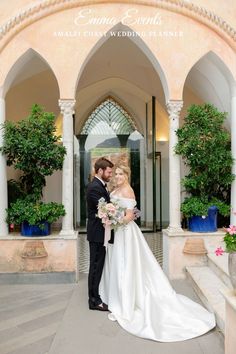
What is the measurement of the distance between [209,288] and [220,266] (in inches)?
17.8

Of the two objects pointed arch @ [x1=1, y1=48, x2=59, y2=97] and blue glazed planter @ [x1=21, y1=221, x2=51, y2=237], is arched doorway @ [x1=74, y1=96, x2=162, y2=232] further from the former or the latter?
blue glazed planter @ [x1=21, y1=221, x2=51, y2=237]

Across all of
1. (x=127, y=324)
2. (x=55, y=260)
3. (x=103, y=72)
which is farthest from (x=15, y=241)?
(x=103, y=72)

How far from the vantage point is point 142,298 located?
3.83 meters

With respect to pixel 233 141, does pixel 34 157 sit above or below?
below

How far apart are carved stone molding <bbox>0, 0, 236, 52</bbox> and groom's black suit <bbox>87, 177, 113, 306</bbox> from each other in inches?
119

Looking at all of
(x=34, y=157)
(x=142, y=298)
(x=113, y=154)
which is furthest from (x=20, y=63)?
(x=113, y=154)

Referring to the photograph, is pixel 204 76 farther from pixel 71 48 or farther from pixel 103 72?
pixel 103 72

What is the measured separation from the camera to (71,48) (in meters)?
5.30

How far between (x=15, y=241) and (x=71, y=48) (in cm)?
326

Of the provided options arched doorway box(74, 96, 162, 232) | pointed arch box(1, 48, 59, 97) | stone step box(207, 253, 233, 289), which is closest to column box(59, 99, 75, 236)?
pointed arch box(1, 48, 59, 97)

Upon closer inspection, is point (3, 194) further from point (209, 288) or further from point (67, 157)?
point (209, 288)

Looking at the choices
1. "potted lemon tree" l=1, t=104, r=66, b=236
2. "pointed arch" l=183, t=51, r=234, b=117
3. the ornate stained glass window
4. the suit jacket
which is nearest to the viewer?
the suit jacket

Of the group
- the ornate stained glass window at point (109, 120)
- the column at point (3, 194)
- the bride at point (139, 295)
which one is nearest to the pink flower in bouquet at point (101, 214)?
the bride at point (139, 295)

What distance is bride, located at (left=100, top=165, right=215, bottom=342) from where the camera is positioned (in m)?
3.34
